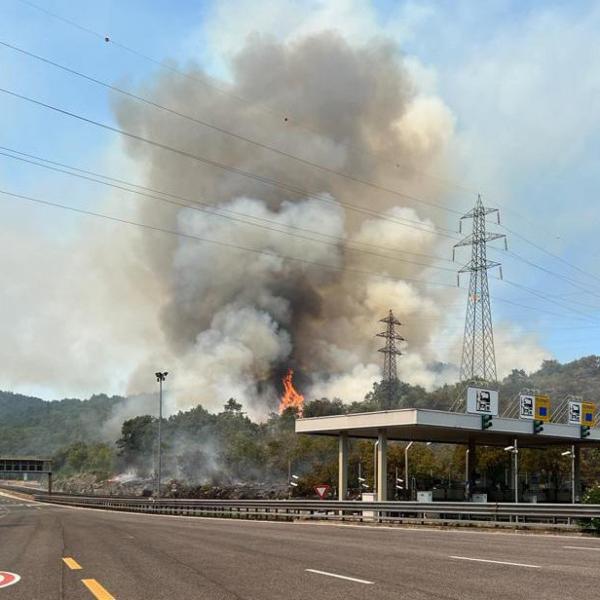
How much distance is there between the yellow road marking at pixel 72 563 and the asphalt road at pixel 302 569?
48 mm

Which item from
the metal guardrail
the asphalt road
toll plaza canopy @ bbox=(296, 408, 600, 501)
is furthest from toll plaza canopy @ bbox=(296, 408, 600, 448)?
the asphalt road

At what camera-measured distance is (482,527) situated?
2761cm

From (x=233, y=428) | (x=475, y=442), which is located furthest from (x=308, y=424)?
(x=233, y=428)

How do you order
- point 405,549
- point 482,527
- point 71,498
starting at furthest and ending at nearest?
point 71,498
point 482,527
point 405,549

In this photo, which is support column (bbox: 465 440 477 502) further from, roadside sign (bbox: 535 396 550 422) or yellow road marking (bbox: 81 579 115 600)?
yellow road marking (bbox: 81 579 115 600)

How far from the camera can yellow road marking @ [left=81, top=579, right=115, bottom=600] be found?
30.3 feet

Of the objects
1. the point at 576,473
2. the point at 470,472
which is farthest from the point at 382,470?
the point at 576,473

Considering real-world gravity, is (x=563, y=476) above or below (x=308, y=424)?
below

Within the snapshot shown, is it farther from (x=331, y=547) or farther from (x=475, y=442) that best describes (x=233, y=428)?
(x=331, y=547)

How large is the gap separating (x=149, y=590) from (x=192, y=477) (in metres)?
140

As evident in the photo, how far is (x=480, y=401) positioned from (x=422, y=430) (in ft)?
15.9

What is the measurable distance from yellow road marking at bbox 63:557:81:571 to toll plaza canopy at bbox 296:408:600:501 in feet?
91.5

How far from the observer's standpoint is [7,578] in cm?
1162

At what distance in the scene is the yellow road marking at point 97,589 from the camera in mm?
9242
